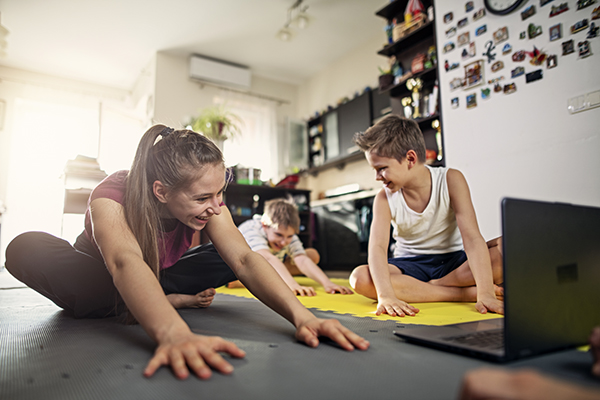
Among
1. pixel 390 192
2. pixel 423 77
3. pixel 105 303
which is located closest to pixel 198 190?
pixel 105 303

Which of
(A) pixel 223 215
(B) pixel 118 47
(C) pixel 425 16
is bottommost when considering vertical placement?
(A) pixel 223 215

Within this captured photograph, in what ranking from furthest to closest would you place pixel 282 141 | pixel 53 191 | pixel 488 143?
pixel 282 141 < pixel 53 191 < pixel 488 143

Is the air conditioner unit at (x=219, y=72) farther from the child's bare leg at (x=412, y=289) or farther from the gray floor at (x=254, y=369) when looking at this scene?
the gray floor at (x=254, y=369)

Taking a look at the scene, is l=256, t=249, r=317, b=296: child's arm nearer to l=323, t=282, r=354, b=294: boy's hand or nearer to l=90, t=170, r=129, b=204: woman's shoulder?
l=323, t=282, r=354, b=294: boy's hand

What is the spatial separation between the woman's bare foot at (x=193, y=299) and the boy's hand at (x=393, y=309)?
1.79ft

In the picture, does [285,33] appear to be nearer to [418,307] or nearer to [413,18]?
[413,18]

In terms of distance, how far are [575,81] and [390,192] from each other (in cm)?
113

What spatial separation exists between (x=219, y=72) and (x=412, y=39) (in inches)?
101

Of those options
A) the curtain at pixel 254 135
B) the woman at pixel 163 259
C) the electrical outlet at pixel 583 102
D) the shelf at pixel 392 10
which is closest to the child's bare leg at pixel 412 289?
the woman at pixel 163 259

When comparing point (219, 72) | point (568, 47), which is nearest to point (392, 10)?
point (568, 47)

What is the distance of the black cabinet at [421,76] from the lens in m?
2.65

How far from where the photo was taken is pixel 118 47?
4277mm

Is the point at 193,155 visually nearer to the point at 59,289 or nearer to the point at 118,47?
the point at 59,289

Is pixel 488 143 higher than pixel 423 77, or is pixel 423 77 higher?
pixel 423 77
